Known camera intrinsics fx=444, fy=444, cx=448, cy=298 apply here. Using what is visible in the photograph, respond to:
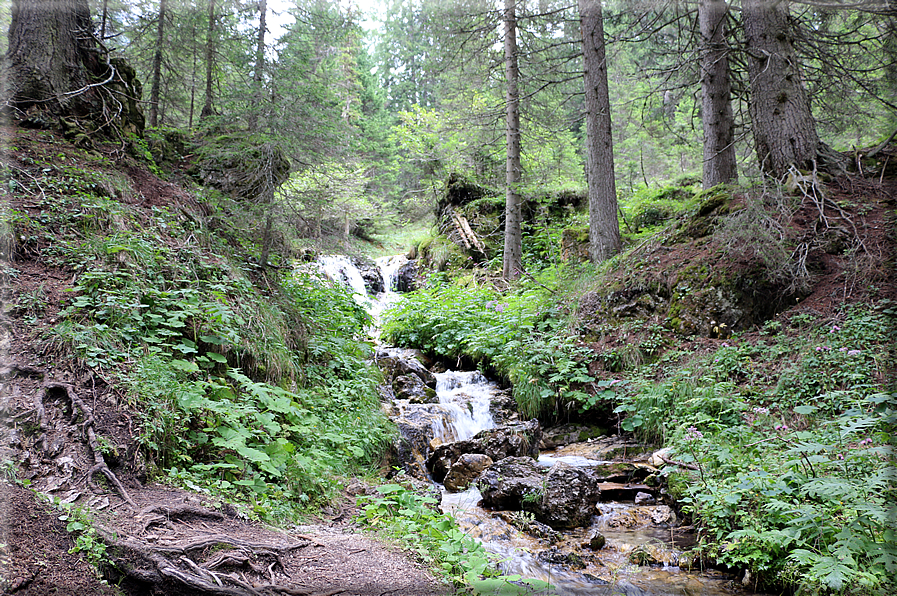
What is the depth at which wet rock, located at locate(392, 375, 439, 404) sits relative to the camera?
25.4ft

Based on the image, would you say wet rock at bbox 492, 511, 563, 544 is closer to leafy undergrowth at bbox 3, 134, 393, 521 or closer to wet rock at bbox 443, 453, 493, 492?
wet rock at bbox 443, 453, 493, 492

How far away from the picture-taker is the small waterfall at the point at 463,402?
6.98m

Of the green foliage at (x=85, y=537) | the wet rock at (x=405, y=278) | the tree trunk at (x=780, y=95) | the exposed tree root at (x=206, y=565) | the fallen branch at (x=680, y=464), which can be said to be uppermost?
the tree trunk at (x=780, y=95)

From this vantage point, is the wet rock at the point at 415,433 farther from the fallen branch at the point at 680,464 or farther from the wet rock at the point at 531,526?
the fallen branch at the point at 680,464

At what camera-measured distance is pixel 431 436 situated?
6574 mm

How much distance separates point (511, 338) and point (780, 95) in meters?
5.84

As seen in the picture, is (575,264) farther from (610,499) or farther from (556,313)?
(610,499)

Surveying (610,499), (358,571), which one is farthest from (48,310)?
(610,499)

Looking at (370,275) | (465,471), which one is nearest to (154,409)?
(465,471)

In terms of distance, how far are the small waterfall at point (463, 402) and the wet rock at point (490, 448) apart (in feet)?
2.48

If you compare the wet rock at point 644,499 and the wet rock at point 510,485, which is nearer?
the wet rock at point 510,485

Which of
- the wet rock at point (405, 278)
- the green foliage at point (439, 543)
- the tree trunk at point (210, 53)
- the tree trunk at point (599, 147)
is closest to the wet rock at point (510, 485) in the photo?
the green foliage at point (439, 543)

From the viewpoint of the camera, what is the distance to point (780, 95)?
22.6 ft

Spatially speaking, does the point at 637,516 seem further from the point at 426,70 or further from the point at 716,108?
the point at 426,70
